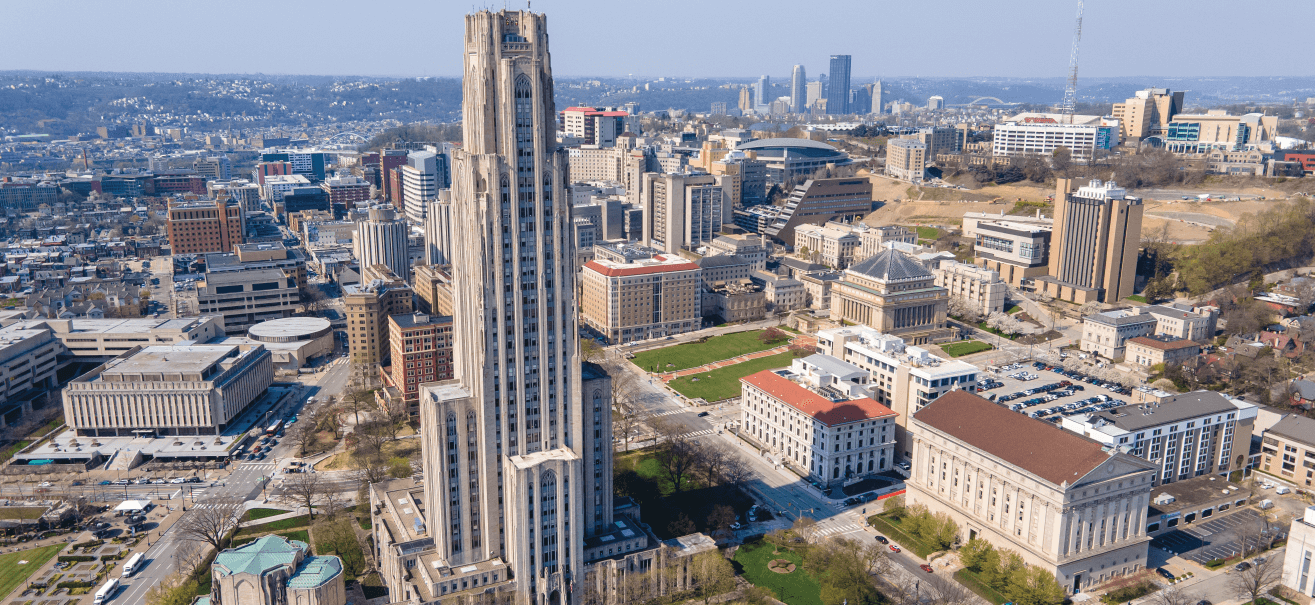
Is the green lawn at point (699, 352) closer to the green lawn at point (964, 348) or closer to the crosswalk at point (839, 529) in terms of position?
the green lawn at point (964, 348)

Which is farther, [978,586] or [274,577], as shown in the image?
[978,586]

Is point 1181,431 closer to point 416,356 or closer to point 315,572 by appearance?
point 315,572

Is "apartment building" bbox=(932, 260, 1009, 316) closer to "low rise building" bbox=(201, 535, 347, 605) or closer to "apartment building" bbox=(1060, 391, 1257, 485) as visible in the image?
"apartment building" bbox=(1060, 391, 1257, 485)

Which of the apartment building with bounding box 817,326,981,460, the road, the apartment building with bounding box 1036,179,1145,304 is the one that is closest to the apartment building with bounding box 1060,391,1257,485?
the apartment building with bounding box 817,326,981,460

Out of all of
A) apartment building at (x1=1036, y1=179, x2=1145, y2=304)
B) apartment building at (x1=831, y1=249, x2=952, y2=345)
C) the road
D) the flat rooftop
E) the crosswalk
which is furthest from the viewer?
apartment building at (x1=1036, y1=179, x2=1145, y2=304)

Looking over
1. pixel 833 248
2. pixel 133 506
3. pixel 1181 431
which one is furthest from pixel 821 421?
pixel 833 248

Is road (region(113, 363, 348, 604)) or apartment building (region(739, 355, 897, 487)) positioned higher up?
apartment building (region(739, 355, 897, 487))
